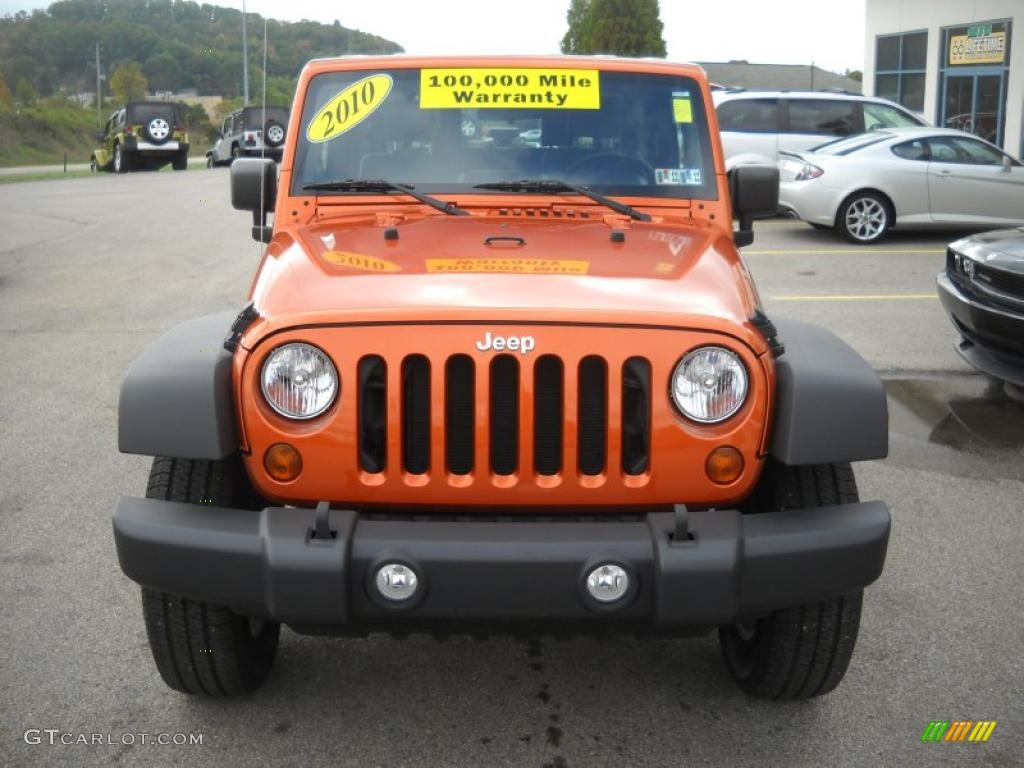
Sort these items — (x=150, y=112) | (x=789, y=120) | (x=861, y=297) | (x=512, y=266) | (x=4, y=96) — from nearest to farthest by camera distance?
(x=512, y=266)
(x=861, y=297)
(x=789, y=120)
(x=150, y=112)
(x=4, y=96)

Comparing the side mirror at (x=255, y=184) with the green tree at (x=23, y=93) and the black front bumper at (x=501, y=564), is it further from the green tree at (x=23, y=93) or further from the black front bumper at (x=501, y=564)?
the green tree at (x=23, y=93)

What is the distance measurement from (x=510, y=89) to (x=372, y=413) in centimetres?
190

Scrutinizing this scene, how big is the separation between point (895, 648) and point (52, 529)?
10.7ft

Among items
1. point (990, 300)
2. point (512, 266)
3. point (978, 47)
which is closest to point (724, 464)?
point (512, 266)

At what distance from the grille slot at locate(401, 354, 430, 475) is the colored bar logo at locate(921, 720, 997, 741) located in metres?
1.57

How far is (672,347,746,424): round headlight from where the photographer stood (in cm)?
300

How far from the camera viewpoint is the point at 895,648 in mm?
3867

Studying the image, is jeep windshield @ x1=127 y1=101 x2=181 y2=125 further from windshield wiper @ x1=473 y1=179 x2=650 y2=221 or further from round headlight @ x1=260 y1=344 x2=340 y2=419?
round headlight @ x1=260 y1=344 x2=340 y2=419

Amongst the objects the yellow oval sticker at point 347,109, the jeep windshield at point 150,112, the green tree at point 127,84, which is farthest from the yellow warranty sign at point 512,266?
the green tree at point 127,84

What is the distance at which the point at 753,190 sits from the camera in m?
4.57

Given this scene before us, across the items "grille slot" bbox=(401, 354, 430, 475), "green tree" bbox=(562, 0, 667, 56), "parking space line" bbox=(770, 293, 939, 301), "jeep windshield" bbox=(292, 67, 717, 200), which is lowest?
"parking space line" bbox=(770, 293, 939, 301)

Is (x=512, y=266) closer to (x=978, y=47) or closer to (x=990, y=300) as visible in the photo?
(x=990, y=300)

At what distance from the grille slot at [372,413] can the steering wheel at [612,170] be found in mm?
1623

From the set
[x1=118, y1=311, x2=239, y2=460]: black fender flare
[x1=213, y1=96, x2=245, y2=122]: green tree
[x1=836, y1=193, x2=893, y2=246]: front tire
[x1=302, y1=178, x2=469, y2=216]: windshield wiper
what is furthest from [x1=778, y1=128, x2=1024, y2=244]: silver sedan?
[x1=213, y1=96, x2=245, y2=122]: green tree
